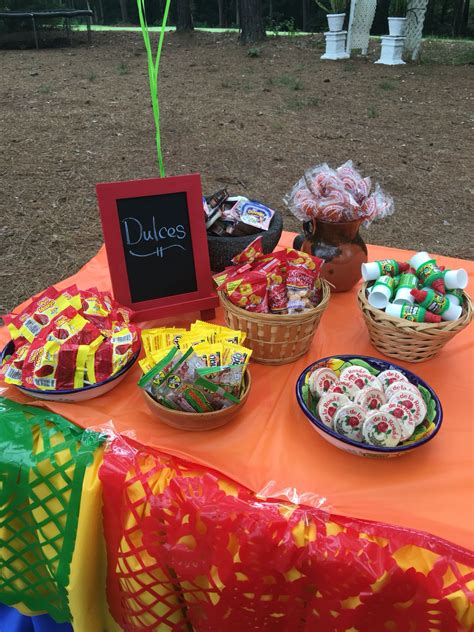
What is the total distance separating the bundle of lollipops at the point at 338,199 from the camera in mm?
1228

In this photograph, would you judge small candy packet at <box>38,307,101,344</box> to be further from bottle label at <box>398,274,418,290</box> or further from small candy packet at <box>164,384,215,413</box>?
bottle label at <box>398,274,418,290</box>

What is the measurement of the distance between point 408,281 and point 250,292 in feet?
1.26

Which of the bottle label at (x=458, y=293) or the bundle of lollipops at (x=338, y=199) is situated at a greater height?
the bundle of lollipops at (x=338, y=199)

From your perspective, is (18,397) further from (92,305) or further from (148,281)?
(148,281)

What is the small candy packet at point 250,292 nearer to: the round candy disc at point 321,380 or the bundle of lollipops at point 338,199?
the round candy disc at point 321,380

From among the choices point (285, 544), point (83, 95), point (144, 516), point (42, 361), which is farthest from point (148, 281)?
point (83, 95)

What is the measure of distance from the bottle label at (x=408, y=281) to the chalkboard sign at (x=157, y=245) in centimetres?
47

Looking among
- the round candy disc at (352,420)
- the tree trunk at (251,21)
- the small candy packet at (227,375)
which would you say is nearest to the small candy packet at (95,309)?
the small candy packet at (227,375)

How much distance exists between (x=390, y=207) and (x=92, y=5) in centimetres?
2629

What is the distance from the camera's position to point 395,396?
87cm

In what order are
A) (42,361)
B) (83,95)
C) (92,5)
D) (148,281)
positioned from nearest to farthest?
1. (42,361)
2. (148,281)
3. (83,95)
4. (92,5)

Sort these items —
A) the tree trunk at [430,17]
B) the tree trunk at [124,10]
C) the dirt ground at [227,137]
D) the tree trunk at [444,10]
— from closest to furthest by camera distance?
the dirt ground at [227,137]
the tree trunk at [430,17]
the tree trunk at [444,10]
the tree trunk at [124,10]

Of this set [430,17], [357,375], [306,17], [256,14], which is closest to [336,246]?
[357,375]

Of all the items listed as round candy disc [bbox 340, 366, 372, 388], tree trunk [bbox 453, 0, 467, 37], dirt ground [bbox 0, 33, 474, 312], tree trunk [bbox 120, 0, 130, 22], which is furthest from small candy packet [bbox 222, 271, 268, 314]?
tree trunk [bbox 120, 0, 130, 22]
